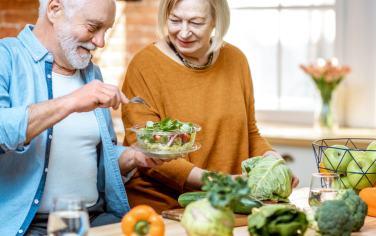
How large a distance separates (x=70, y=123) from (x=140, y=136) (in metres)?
0.37

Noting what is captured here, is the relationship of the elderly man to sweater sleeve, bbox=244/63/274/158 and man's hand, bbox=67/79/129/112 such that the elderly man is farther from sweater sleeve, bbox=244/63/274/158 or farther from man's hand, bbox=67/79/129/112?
sweater sleeve, bbox=244/63/274/158

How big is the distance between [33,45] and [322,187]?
116 cm

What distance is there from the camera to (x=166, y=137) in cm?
147

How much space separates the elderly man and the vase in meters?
1.80

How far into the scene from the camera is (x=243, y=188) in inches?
38.4

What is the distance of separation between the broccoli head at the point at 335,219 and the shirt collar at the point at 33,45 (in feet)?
3.77

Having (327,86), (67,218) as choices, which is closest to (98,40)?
(67,218)

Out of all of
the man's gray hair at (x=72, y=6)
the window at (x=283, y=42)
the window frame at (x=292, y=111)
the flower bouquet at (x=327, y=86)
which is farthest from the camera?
the window at (x=283, y=42)

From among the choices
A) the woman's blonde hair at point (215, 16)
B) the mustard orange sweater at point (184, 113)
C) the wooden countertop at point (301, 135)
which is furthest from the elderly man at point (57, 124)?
the wooden countertop at point (301, 135)

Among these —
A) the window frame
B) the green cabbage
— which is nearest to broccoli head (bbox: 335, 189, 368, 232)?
the green cabbage

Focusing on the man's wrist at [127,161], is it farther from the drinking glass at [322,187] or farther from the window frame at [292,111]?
the window frame at [292,111]

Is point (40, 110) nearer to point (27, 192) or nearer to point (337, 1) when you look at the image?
point (27, 192)

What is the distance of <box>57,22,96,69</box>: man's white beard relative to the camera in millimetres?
1678

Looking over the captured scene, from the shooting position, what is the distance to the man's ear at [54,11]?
1.68m
